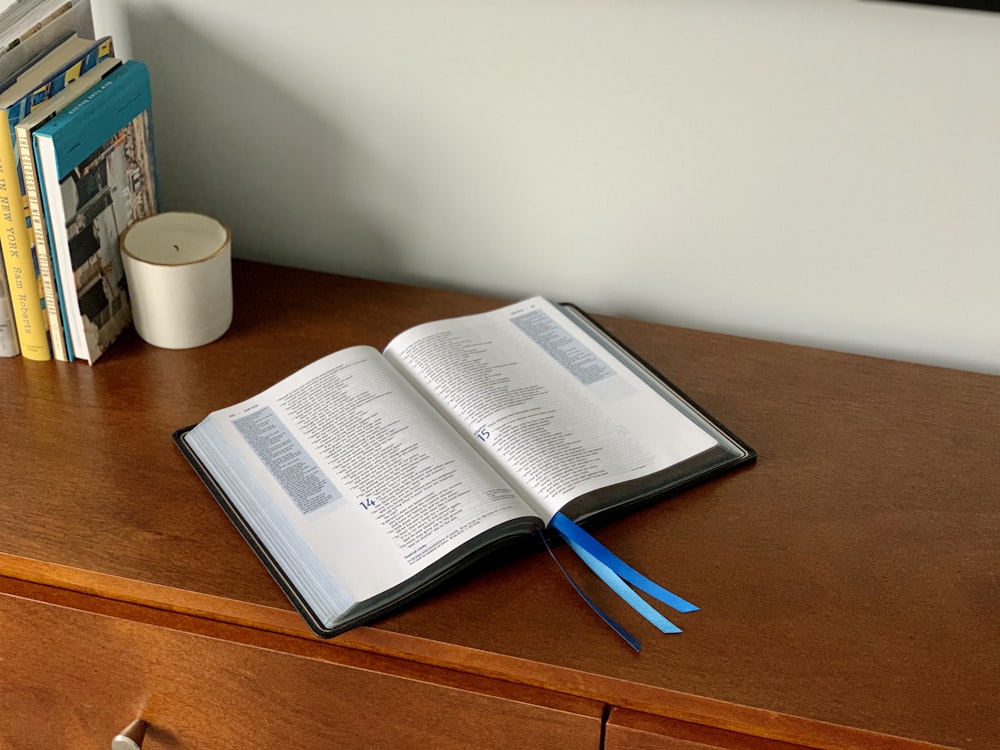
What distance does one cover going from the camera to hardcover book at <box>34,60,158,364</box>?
2.90 ft

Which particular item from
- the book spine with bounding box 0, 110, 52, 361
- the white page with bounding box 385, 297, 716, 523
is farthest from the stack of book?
the white page with bounding box 385, 297, 716, 523

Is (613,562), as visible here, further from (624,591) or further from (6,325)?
(6,325)

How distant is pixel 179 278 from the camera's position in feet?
3.13

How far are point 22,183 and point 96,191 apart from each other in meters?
0.06

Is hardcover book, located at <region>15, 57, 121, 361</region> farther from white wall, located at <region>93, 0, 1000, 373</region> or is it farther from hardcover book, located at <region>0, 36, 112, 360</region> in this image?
white wall, located at <region>93, 0, 1000, 373</region>

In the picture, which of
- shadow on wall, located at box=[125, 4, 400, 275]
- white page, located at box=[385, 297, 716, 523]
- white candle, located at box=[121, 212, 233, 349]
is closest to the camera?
white page, located at box=[385, 297, 716, 523]

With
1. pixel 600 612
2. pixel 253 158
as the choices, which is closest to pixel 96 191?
pixel 253 158

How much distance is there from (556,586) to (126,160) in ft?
1.86

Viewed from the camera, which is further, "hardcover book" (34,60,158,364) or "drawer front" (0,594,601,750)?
"hardcover book" (34,60,158,364)

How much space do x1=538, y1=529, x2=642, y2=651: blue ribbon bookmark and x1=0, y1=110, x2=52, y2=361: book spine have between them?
509 millimetres

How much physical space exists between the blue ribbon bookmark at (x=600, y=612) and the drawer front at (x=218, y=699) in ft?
0.18

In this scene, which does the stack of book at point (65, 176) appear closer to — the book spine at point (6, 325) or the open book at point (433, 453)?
the book spine at point (6, 325)

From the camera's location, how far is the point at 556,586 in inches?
30.5

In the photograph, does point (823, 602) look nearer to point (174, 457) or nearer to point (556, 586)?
point (556, 586)
